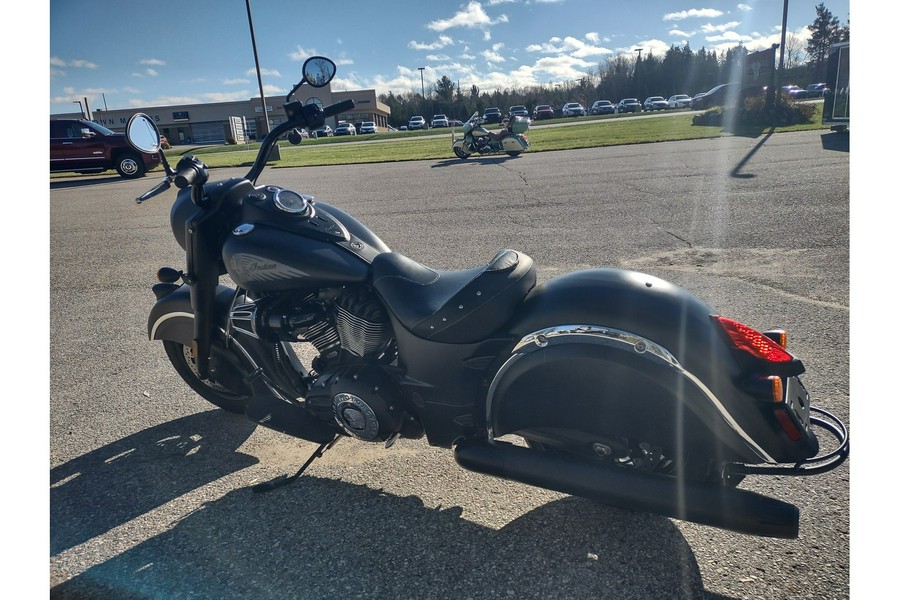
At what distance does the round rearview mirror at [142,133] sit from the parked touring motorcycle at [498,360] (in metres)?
0.01

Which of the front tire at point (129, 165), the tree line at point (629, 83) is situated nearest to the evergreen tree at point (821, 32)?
the tree line at point (629, 83)

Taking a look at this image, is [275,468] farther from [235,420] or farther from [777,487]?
[777,487]

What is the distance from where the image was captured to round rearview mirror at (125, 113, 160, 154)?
276 centimetres

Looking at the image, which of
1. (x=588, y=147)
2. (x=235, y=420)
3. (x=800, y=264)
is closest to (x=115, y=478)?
(x=235, y=420)

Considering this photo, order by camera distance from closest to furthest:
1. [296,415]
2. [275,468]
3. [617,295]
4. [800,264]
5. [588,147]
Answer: [617,295] < [296,415] < [275,468] < [800,264] < [588,147]

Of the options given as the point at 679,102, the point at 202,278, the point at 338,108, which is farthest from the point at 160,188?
the point at 679,102

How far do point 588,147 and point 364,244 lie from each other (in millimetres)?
17631

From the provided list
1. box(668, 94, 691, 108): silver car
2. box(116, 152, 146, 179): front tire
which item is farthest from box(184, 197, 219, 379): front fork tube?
box(668, 94, 691, 108): silver car

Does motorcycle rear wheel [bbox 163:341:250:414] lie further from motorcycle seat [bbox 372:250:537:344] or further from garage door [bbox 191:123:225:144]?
garage door [bbox 191:123:225:144]

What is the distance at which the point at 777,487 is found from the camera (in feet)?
8.55

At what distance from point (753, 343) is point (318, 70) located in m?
2.37

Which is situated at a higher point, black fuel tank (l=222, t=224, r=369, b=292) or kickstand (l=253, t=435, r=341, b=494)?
black fuel tank (l=222, t=224, r=369, b=292)

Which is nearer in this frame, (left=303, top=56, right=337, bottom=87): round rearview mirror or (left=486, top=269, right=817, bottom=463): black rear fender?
(left=486, top=269, right=817, bottom=463): black rear fender

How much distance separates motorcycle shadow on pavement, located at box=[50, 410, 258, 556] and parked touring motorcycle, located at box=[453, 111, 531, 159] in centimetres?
1612
